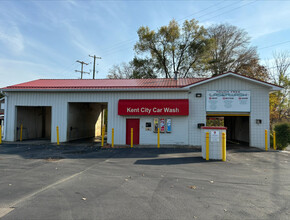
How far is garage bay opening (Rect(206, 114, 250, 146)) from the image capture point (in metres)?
17.3

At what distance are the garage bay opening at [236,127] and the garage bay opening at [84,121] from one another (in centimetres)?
1052

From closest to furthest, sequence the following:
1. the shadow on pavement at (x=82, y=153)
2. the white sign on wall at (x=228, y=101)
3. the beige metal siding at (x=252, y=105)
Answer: the shadow on pavement at (x=82, y=153) → the beige metal siding at (x=252, y=105) → the white sign on wall at (x=228, y=101)

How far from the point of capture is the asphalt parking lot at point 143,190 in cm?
406

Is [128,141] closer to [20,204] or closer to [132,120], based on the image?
[132,120]

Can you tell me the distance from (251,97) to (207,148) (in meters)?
6.07

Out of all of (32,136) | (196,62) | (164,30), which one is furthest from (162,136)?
(164,30)

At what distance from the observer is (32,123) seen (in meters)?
18.3

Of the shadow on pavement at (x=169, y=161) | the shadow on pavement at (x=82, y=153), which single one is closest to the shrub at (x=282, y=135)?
the shadow on pavement at (x=82, y=153)

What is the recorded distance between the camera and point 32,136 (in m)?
18.4

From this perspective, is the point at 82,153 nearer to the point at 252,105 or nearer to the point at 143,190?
the point at 143,190

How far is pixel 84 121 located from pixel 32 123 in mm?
4307

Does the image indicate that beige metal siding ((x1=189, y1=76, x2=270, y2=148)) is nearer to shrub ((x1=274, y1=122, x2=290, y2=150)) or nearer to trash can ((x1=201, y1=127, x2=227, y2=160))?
shrub ((x1=274, y1=122, x2=290, y2=150))

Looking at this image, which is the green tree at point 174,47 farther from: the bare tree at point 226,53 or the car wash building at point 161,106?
the car wash building at point 161,106

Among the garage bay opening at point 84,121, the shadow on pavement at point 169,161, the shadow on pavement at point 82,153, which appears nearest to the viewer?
the shadow on pavement at point 169,161
